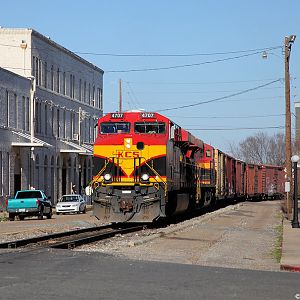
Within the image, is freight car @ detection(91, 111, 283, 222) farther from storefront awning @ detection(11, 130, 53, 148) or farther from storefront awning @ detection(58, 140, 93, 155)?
storefront awning @ detection(58, 140, 93, 155)

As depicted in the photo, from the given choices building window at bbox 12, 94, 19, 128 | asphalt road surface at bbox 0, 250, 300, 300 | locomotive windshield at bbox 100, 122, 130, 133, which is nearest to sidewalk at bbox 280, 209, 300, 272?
asphalt road surface at bbox 0, 250, 300, 300

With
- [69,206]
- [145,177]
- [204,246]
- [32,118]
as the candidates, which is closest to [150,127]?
[145,177]

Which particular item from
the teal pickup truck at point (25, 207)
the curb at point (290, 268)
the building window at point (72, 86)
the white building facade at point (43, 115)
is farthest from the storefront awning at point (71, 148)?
the curb at point (290, 268)

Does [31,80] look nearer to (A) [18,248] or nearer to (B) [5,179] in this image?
(B) [5,179]

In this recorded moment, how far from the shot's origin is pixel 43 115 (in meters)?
57.5

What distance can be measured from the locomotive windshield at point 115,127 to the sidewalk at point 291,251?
7.01 m

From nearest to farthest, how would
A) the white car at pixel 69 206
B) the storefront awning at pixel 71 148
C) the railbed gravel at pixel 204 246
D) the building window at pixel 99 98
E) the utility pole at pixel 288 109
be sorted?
the railbed gravel at pixel 204 246, the utility pole at pixel 288 109, the white car at pixel 69 206, the storefront awning at pixel 71 148, the building window at pixel 99 98

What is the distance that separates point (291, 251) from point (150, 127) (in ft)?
33.6

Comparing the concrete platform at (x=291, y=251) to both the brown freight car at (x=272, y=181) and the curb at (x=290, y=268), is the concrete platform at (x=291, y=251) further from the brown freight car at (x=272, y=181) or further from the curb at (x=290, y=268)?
the brown freight car at (x=272, y=181)

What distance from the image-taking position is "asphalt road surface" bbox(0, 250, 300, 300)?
11414 mm

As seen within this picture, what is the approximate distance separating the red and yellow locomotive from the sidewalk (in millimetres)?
4776

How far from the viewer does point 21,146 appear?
51.2 meters

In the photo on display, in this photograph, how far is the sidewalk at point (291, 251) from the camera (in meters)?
16.0

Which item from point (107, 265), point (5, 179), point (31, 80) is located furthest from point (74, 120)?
point (107, 265)
